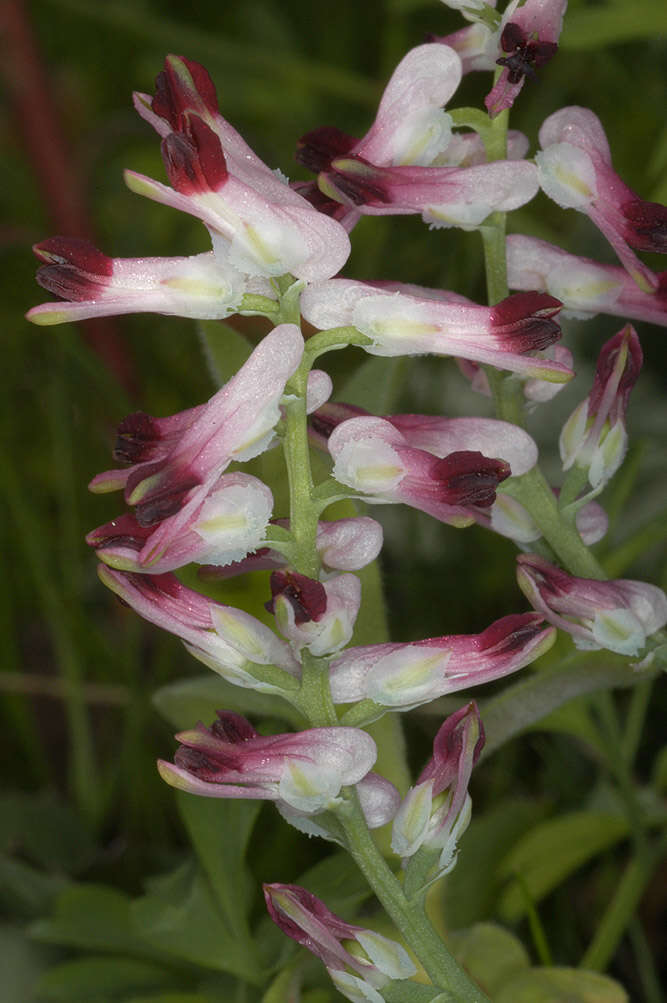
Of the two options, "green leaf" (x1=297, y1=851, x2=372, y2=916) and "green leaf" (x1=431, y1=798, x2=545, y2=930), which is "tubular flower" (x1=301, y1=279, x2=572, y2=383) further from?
"green leaf" (x1=431, y1=798, x2=545, y2=930)

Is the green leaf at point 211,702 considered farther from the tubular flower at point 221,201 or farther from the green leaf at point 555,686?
the tubular flower at point 221,201

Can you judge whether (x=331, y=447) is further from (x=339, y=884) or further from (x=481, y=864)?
(x=481, y=864)

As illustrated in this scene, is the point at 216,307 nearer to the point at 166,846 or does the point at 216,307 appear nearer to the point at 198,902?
the point at 198,902

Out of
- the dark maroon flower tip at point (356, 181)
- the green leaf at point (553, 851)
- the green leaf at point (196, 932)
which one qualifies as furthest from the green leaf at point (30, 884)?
the dark maroon flower tip at point (356, 181)

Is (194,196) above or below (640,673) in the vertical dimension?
above

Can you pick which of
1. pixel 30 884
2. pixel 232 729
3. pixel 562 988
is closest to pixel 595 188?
pixel 232 729

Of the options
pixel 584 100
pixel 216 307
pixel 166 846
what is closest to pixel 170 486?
pixel 216 307
